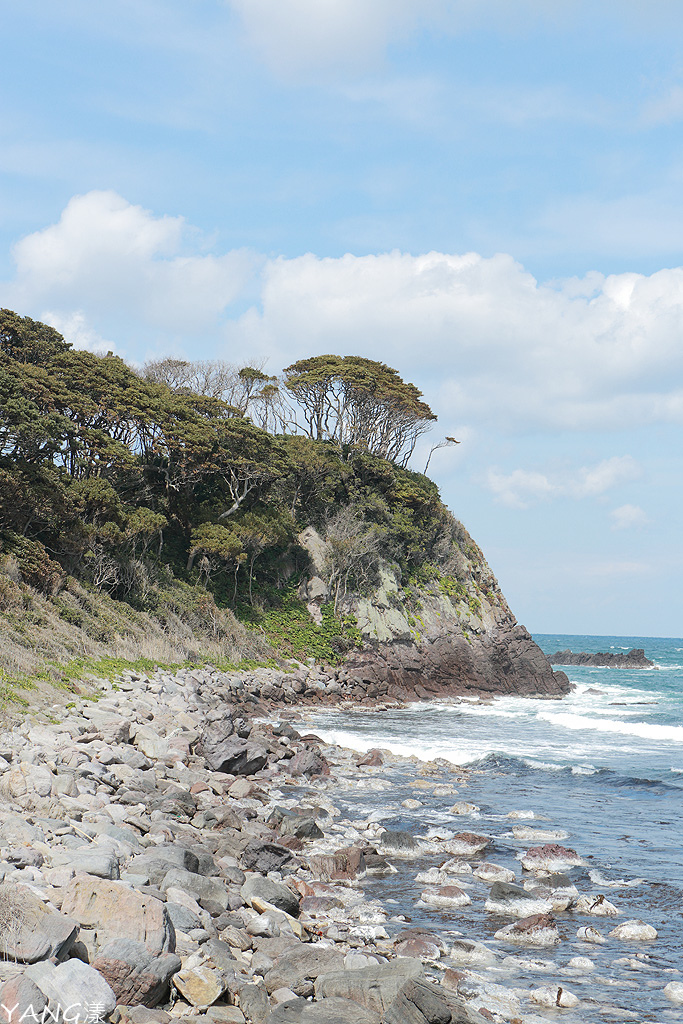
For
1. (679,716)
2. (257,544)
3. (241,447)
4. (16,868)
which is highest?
(241,447)

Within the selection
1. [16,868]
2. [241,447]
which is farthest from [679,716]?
[16,868]

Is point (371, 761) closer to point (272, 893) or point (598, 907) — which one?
point (598, 907)

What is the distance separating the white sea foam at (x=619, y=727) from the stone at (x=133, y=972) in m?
30.8

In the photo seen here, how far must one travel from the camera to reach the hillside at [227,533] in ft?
80.4

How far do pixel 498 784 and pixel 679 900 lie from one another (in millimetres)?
8344

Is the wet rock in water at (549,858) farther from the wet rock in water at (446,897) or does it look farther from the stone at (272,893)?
the stone at (272,893)

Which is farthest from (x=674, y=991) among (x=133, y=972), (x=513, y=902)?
(x=133, y=972)

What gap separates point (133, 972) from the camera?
20.2ft

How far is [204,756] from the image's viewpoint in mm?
17547

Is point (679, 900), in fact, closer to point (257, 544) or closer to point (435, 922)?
point (435, 922)

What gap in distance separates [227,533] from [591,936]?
27.3 meters

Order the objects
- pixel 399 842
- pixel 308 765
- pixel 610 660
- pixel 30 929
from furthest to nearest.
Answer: pixel 610 660 < pixel 308 765 < pixel 399 842 < pixel 30 929

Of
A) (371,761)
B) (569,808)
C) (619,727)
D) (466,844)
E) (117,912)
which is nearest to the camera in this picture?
(117,912)

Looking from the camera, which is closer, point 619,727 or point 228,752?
point 228,752
